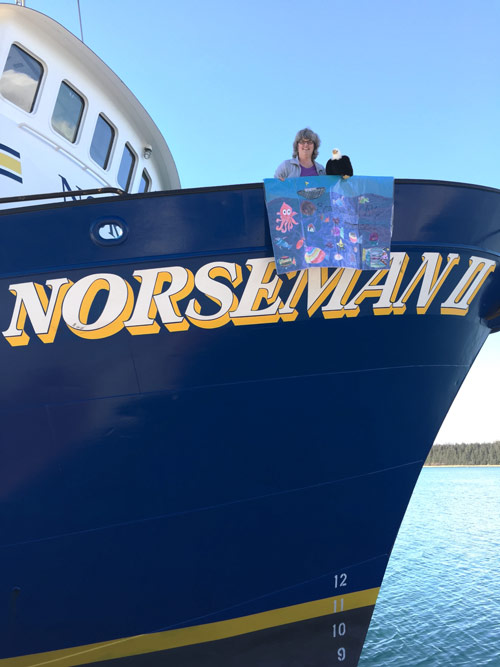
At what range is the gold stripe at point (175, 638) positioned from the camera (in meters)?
4.30

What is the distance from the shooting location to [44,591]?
166 inches

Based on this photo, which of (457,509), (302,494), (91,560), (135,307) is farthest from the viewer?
(457,509)

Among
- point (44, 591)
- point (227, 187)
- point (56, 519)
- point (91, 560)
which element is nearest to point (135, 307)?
point (227, 187)

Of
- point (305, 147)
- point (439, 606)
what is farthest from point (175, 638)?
point (439, 606)

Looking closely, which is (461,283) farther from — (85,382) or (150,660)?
(150,660)

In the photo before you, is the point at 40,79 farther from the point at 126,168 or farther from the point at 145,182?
the point at 145,182

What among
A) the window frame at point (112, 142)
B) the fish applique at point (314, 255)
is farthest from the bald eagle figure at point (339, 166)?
the window frame at point (112, 142)

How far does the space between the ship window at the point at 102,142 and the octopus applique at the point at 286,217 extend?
3867 mm

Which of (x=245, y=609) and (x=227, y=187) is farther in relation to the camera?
(x=245, y=609)

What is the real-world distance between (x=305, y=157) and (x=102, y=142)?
12.3 feet

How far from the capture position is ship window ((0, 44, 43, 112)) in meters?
5.95

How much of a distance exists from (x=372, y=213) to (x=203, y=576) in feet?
10.5

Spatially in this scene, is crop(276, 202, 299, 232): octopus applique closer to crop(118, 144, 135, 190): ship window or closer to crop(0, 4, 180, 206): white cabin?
crop(0, 4, 180, 206): white cabin

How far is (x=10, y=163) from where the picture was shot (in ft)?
17.9
